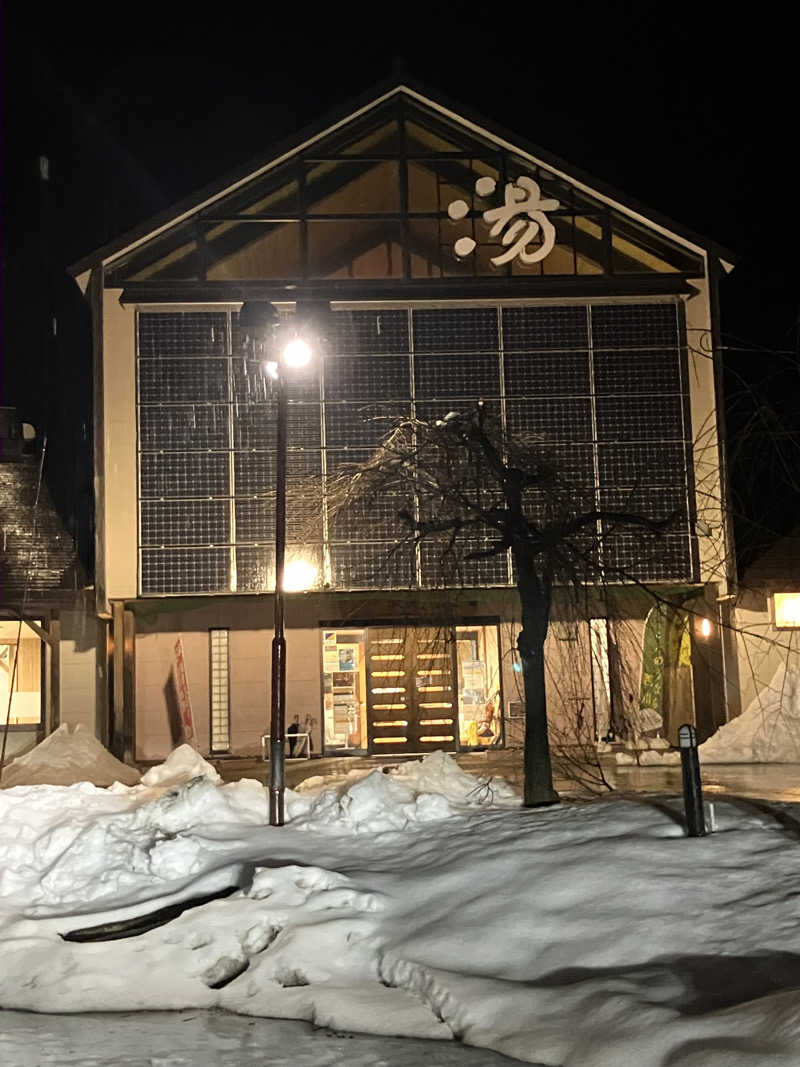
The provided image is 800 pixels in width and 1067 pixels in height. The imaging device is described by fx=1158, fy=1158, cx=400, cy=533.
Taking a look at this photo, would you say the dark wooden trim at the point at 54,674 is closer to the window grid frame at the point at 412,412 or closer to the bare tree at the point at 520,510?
the window grid frame at the point at 412,412

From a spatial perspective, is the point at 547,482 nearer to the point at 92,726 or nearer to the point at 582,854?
the point at 582,854

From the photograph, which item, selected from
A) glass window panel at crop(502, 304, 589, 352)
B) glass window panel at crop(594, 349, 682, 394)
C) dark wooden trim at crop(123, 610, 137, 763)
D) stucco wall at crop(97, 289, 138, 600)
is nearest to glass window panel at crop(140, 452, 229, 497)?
stucco wall at crop(97, 289, 138, 600)

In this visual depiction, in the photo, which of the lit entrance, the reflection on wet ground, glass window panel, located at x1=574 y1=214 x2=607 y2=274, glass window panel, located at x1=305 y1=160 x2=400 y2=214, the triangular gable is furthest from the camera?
the lit entrance

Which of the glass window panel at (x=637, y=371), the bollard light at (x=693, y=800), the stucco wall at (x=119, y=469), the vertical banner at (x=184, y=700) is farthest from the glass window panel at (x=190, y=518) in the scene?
the bollard light at (x=693, y=800)

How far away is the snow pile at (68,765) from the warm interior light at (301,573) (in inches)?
201

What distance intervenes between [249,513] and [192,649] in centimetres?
454

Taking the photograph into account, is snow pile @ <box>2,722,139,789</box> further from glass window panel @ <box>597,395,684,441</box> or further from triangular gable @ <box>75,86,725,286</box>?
glass window panel @ <box>597,395,684,441</box>

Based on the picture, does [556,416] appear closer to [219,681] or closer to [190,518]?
[190,518]

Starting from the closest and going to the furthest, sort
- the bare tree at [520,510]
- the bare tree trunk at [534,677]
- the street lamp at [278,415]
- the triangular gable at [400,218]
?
the bare tree trunk at [534,677], the street lamp at [278,415], the bare tree at [520,510], the triangular gable at [400,218]

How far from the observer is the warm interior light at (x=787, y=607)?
26.5 meters

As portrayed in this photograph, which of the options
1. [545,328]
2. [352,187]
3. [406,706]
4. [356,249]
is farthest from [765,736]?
[352,187]

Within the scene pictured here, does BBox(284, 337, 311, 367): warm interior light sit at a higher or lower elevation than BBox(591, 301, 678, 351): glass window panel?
lower

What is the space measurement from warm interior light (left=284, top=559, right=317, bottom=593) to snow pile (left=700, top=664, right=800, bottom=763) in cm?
893

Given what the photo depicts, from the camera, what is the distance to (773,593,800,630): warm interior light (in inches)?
1044
